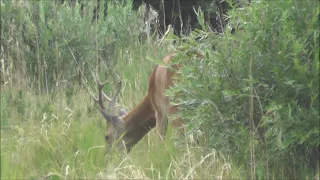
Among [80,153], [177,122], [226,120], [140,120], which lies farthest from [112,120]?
[226,120]

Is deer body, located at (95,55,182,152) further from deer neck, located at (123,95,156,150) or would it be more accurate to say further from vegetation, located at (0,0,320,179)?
vegetation, located at (0,0,320,179)

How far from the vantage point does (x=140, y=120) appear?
9.38 m

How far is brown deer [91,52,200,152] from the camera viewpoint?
8.52 meters

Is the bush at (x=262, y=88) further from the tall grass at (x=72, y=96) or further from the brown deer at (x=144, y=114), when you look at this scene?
the brown deer at (x=144, y=114)

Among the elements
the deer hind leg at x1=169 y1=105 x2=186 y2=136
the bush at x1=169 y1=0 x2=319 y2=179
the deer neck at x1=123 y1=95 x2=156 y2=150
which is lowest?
the deer neck at x1=123 y1=95 x2=156 y2=150

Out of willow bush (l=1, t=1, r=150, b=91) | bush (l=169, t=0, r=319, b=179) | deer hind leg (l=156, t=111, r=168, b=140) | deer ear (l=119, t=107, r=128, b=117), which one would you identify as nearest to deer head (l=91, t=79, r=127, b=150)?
deer ear (l=119, t=107, r=128, b=117)

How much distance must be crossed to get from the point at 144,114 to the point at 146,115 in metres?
0.03

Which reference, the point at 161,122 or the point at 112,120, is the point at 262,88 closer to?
the point at 161,122

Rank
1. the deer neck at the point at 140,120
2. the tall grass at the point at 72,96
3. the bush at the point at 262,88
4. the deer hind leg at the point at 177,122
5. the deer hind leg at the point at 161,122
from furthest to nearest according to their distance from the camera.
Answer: the deer neck at the point at 140,120 → the deer hind leg at the point at 161,122 → the deer hind leg at the point at 177,122 → the tall grass at the point at 72,96 → the bush at the point at 262,88

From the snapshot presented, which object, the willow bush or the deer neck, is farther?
the willow bush

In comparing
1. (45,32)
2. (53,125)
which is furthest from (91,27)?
(53,125)

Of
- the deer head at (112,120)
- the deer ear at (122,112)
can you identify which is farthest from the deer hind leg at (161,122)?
the deer ear at (122,112)

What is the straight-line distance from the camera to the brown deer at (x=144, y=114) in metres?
8.52

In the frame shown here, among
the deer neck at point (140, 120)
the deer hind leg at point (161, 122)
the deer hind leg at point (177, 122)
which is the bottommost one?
the deer neck at point (140, 120)
